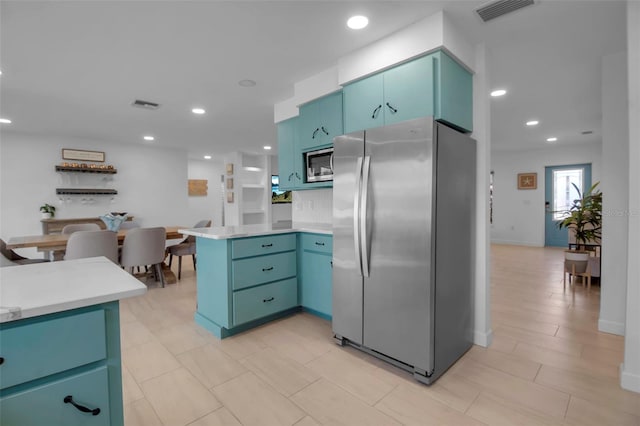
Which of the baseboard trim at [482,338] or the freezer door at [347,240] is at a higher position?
the freezer door at [347,240]

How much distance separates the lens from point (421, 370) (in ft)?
6.37

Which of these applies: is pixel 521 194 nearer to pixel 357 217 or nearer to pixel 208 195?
pixel 357 217

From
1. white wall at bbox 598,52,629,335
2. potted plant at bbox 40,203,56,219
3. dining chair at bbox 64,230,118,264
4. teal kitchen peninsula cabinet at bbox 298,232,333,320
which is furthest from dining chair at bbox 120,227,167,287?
white wall at bbox 598,52,629,335

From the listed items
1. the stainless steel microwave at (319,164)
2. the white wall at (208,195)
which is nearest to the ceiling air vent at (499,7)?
the stainless steel microwave at (319,164)

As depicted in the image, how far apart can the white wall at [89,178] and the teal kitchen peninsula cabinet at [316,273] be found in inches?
203

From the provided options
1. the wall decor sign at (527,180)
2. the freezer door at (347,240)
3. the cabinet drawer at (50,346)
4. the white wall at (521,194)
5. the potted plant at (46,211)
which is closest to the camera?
the cabinet drawer at (50,346)

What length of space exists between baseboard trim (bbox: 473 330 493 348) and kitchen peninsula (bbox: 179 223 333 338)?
4.09 ft

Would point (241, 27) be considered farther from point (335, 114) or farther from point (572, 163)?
point (572, 163)

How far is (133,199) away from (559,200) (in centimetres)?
1000

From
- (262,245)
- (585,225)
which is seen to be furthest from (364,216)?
(585,225)

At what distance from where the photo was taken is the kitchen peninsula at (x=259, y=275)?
8.49ft

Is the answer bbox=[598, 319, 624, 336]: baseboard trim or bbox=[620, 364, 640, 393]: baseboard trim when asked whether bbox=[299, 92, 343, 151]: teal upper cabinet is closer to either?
bbox=[620, 364, 640, 393]: baseboard trim

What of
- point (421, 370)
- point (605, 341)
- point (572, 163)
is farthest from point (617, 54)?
point (572, 163)

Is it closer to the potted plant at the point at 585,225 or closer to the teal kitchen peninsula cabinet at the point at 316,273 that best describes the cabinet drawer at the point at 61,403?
the teal kitchen peninsula cabinet at the point at 316,273
